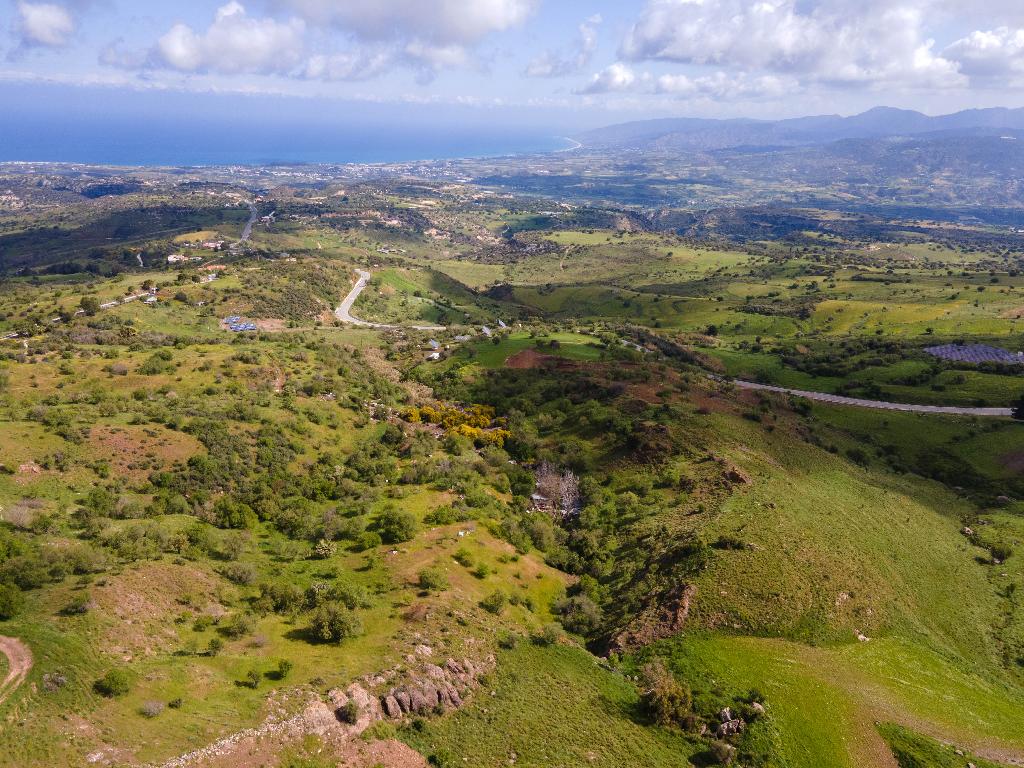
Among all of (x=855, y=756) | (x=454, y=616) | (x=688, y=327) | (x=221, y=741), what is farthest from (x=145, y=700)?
(x=688, y=327)

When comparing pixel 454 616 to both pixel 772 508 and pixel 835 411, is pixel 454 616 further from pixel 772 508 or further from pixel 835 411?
pixel 835 411

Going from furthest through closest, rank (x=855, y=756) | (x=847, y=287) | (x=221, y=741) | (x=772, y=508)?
(x=847, y=287), (x=772, y=508), (x=855, y=756), (x=221, y=741)

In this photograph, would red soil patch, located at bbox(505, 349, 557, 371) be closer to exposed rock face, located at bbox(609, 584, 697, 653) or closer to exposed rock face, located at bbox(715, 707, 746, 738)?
exposed rock face, located at bbox(609, 584, 697, 653)

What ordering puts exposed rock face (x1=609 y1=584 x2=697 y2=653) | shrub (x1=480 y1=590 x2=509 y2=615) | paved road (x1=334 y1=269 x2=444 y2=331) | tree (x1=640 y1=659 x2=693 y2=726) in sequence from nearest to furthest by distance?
tree (x1=640 y1=659 x2=693 y2=726) < exposed rock face (x1=609 y1=584 x2=697 y2=653) < shrub (x1=480 y1=590 x2=509 y2=615) < paved road (x1=334 y1=269 x2=444 y2=331)

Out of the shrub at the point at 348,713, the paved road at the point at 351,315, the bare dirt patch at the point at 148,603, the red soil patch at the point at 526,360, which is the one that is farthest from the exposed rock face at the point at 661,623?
the paved road at the point at 351,315

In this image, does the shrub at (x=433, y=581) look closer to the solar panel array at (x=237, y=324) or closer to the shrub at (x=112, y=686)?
the shrub at (x=112, y=686)

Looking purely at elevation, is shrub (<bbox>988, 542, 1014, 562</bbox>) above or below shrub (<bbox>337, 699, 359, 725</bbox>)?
below

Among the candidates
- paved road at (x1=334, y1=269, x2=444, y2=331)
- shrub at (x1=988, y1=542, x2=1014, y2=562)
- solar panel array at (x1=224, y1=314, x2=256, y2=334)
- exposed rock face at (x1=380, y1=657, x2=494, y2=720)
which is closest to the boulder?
exposed rock face at (x1=380, y1=657, x2=494, y2=720)
